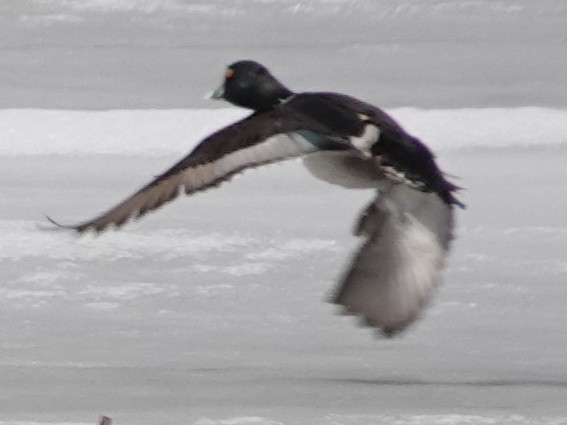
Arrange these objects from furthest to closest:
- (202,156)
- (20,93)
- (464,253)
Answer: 1. (20,93)
2. (464,253)
3. (202,156)

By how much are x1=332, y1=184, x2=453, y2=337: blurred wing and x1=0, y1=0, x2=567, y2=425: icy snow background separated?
1.46 ft

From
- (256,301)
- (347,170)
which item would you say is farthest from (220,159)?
(256,301)

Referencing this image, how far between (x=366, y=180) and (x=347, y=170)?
27 mm

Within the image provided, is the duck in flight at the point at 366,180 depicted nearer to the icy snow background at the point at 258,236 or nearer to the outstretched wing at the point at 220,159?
the outstretched wing at the point at 220,159

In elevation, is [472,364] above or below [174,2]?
below

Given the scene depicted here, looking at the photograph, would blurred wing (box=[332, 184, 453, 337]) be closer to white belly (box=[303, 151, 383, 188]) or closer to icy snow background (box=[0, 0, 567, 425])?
white belly (box=[303, 151, 383, 188])

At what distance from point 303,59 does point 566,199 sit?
80cm

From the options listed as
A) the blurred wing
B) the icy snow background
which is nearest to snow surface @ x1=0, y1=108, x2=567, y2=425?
the icy snow background

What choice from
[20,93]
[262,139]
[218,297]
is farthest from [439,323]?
[20,93]

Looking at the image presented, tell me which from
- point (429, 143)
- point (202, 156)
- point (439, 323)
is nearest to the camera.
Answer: point (202, 156)

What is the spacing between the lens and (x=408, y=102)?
3.44 m

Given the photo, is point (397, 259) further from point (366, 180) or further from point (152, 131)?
point (152, 131)

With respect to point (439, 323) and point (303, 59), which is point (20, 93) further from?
point (439, 323)

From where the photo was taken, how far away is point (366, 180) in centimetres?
198
